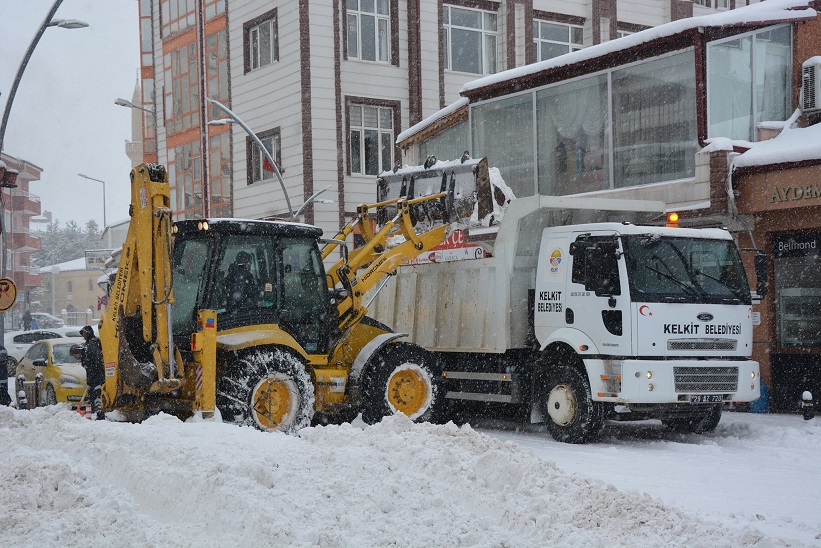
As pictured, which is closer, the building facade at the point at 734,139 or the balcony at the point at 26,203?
the building facade at the point at 734,139

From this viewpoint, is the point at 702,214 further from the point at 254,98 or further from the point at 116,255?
the point at 254,98

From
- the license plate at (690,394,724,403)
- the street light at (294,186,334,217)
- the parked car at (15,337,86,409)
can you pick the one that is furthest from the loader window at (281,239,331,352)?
the street light at (294,186,334,217)

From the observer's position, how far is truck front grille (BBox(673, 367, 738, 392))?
41.0 ft

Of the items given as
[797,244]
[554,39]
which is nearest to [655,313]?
[797,244]

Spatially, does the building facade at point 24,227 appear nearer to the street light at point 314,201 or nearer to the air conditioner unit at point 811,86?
the street light at point 314,201

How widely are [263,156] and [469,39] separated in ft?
27.9

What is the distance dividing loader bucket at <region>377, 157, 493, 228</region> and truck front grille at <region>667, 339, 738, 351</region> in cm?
315

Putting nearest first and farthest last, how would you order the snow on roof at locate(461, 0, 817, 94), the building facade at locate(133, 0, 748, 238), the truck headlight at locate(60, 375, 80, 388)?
the snow on roof at locate(461, 0, 817, 94), the truck headlight at locate(60, 375, 80, 388), the building facade at locate(133, 0, 748, 238)

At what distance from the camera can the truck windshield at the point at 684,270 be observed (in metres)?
12.6

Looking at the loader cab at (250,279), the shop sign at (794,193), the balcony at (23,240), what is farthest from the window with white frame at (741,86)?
the balcony at (23,240)

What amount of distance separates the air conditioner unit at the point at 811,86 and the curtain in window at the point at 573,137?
3684mm

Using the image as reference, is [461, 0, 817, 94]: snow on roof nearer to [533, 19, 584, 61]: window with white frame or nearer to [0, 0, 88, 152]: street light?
[0, 0, 88, 152]: street light

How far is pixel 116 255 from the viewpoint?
19.1m

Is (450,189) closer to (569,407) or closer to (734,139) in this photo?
(569,407)
